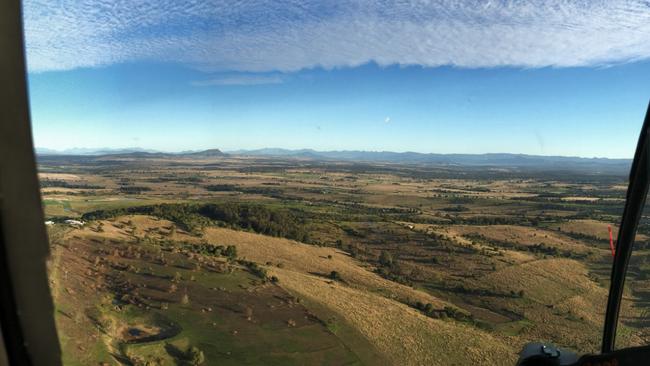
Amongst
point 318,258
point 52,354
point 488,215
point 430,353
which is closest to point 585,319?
point 430,353

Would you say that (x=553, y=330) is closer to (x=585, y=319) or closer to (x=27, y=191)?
(x=585, y=319)

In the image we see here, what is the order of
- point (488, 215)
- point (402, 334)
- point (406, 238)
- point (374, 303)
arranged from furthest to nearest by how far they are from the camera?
point (488, 215)
point (406, 238)
point (374, 303)
point (402, 334)

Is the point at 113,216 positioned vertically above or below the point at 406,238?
above

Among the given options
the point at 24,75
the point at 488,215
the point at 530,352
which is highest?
the point at 24,75

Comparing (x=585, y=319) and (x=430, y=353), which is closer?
(x=430, y=353)

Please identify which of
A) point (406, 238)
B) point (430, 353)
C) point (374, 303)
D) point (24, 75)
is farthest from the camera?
point (406, 238)

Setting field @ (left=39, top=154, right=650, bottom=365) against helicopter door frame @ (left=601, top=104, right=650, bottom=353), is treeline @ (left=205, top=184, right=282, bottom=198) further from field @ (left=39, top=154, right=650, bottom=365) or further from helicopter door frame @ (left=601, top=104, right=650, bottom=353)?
helicopter door frame @ (left=601, top=104, right=650, bottom=353)

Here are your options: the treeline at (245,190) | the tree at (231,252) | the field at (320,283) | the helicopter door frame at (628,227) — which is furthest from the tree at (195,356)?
the treeline at (245,190)

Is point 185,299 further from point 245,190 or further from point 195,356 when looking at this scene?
point 245,190
